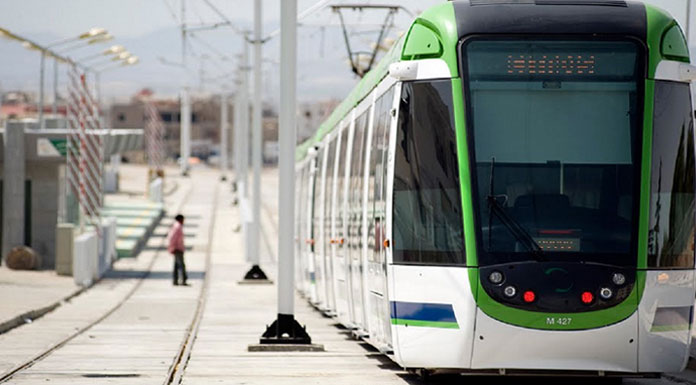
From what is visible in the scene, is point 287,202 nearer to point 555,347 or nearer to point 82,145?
point 555,347

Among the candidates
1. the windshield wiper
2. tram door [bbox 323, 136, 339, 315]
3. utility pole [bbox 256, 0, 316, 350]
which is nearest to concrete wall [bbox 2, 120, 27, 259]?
tram door [bbox 323, 136, 339, 315]

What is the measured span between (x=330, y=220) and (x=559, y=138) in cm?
882

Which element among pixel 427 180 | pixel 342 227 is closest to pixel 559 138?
pixel 427 180

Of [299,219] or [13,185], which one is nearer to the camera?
[299,219]

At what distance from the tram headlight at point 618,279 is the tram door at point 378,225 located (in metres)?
2.18

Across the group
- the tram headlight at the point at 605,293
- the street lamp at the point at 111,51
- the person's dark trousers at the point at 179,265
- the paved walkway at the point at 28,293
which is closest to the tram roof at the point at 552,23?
the tram headlight at the point at 605,293

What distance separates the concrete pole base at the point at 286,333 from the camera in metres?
17.0

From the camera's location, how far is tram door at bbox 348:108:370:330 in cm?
1572

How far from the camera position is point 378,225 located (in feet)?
45.2

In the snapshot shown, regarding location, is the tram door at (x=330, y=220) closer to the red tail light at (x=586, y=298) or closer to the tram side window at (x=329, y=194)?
the tram side window at (x=329, y=194)

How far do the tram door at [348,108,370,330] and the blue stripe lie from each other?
10.2 ft

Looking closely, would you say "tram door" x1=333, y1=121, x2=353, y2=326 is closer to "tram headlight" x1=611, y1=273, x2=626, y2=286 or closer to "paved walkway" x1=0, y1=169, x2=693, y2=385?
"paved walkway" x1=0, y1=169, x2=693, y2=385

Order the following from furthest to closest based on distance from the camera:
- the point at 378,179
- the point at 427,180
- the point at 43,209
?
1. the point at 43,209
2. the point at 378,179
3. the point at 427,180

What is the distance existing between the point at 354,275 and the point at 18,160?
22288 millimetres
